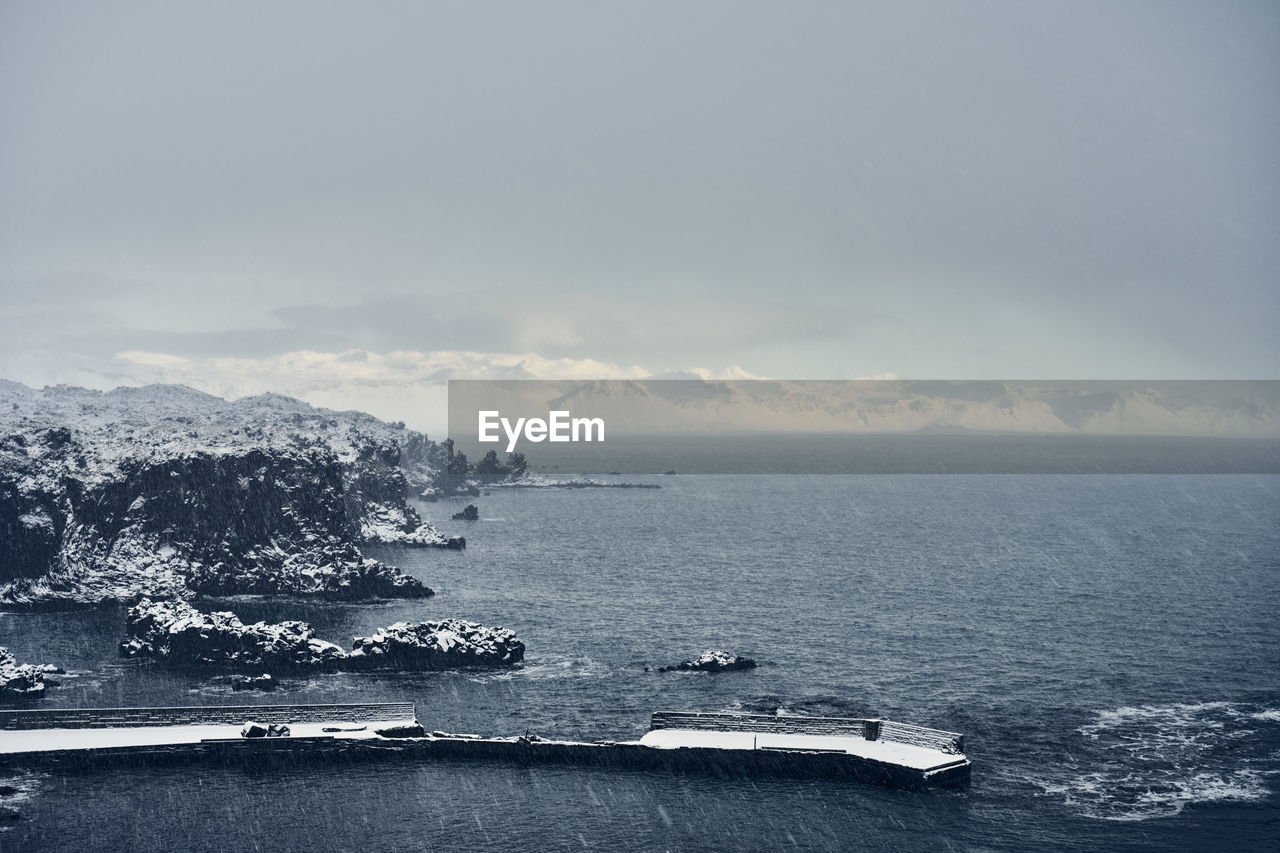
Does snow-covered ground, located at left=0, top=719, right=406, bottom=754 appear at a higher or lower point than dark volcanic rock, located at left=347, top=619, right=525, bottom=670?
lower

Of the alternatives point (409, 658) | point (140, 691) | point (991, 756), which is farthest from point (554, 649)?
point (991, 756)

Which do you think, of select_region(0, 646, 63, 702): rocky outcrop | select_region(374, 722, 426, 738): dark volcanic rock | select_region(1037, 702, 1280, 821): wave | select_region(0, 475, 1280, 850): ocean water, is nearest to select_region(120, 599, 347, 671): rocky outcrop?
select_region(0, 475, 1280, 850): ocean water

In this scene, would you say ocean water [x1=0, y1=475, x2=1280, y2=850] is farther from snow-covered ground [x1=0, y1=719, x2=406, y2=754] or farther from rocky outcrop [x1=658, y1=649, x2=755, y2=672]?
snow-covered ground [x1=0, y1=719, x2=406, y2=754]

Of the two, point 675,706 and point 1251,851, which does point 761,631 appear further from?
point 1251,851

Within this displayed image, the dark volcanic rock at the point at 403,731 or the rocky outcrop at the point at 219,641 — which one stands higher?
the rocky outcrop at the point at 219,641

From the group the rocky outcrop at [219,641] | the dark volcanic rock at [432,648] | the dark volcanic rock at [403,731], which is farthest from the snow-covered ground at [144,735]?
the rocky outcrop at [219,641]

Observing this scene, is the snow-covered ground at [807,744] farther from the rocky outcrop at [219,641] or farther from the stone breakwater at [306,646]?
the rocky outcrop at [219,641]

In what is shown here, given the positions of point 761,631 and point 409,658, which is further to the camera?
point 761,631
